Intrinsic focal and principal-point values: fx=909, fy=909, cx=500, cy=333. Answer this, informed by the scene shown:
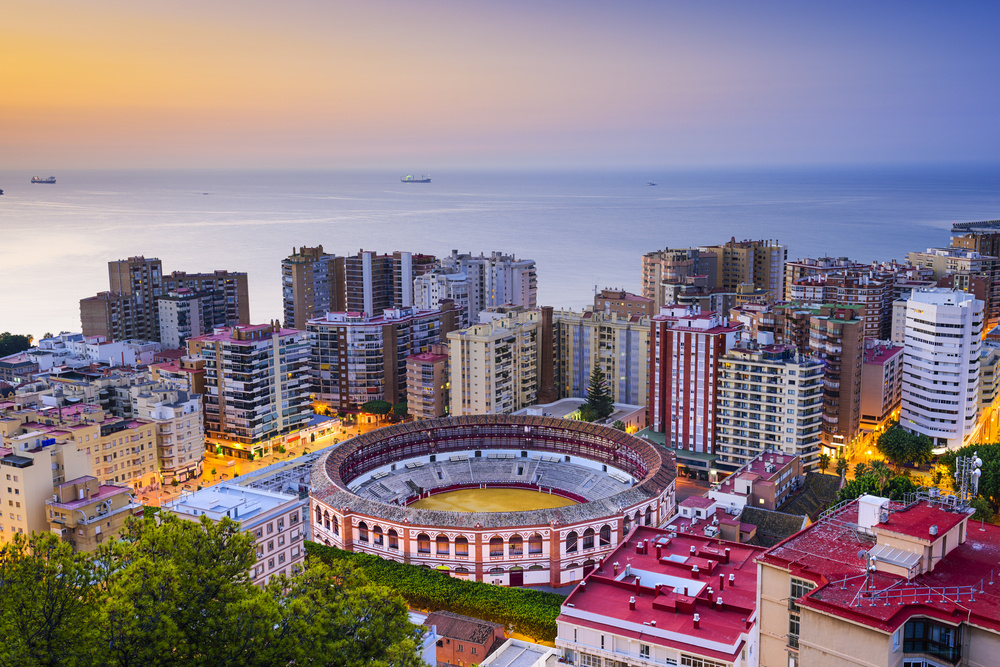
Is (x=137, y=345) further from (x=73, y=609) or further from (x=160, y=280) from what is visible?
(x=73, y=609)

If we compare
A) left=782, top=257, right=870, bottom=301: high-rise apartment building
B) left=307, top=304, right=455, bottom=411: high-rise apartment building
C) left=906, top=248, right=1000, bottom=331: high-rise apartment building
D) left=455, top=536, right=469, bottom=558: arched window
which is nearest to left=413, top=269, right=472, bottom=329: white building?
left=307, top=304, right=455, bottom=411: high-rise apartment building

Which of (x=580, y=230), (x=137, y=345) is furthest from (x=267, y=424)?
(x=580, y=230)

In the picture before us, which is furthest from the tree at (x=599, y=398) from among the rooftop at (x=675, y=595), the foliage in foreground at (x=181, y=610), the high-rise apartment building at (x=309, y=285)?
the foliage in foreground at (x=181, y=610)

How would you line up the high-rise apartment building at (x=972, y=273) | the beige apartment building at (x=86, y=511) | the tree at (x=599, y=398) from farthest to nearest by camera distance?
the high-rise apartment building at (x=972, y=273) → the tree at (x=599, y=398) → the beige apartment building at (x=86, y=511)

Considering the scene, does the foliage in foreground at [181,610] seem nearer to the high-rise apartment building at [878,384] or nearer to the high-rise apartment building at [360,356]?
the high-rise apartment building at [878,384]

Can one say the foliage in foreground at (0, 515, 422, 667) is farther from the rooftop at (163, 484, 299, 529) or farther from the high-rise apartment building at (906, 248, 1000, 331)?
the high-rise apartment building at (906, 248, 1000, 331)

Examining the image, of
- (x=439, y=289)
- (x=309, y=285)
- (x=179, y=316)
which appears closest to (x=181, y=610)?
(x=439, y=289)
